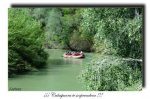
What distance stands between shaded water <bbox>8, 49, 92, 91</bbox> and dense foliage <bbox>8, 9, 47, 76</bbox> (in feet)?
0.31

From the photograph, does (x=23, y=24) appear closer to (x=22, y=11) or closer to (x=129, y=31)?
(x=22, y=11)

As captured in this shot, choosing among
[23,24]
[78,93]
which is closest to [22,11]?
[23,24]

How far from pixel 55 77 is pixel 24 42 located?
1.78 feet

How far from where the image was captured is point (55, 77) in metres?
15.7

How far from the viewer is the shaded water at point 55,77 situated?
51.1ft

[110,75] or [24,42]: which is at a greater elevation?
[24,42]

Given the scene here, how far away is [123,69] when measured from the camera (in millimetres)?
15820

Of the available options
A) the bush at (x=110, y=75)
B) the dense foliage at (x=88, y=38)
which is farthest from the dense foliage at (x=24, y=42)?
the bush at (x=110, y=75)

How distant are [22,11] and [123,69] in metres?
1.35

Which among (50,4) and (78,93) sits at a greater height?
(50,4)

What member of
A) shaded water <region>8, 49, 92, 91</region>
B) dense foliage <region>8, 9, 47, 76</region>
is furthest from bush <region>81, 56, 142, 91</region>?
dense foliage <region>8, 9, 47, 76</region>

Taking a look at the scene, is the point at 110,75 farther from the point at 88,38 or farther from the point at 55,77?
the point at 55,77

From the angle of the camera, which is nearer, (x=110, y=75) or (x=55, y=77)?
(x=55, y=77)

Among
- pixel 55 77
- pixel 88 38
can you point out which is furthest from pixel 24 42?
pixel 88 38
